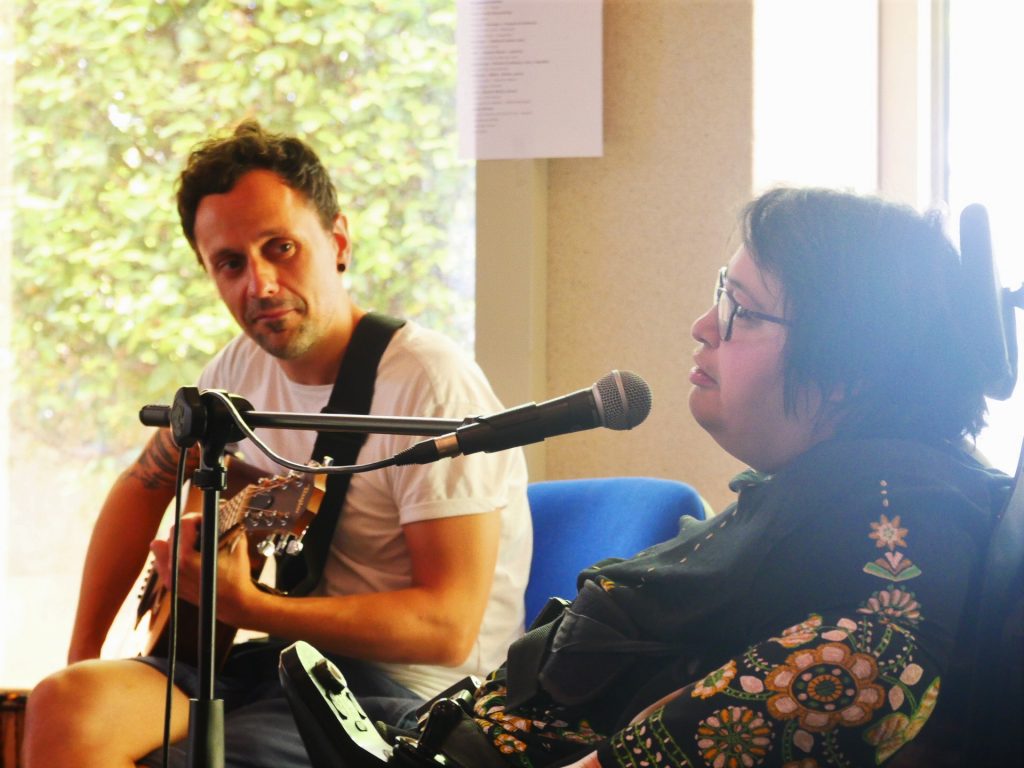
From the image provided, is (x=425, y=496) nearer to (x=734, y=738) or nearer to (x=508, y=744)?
(x=508, y=744)

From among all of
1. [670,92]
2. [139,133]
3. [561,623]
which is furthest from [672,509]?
[139,133]

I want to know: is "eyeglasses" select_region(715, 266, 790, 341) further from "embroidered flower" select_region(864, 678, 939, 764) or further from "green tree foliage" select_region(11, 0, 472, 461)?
"green tree foliage" select_region(11, 0, 472, 461)

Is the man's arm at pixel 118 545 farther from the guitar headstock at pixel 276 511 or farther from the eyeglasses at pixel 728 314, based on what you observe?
the eyeglasses at pixel 728 314

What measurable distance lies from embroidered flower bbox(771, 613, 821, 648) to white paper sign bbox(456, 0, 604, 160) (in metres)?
1.35

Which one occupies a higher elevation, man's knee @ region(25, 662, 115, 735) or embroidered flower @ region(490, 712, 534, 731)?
embroidered flower @ region(490, 712, 534, 731)

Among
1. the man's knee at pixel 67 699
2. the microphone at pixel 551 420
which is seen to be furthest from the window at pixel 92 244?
the microphone at pixel 551 420

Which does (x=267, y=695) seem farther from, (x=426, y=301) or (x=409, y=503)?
(x=426, y=301)

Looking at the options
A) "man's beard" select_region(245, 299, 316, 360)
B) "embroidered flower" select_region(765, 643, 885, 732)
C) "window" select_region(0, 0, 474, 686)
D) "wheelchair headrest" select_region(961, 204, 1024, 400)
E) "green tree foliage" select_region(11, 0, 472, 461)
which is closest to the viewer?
"embroidered flower" select_region(765, 643, 885, 732)

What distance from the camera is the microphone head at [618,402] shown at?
1059mm

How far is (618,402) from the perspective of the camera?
106 cm

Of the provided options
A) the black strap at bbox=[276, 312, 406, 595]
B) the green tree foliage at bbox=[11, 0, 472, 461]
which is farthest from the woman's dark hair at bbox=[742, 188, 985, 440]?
the green tree foliage at bbox=[11, 0, 472, 461]

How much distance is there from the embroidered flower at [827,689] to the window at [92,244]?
2.17 meters

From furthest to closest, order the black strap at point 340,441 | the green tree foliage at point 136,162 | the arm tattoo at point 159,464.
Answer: the green tree foliage at point 136,162
the arm tattoo at point 159,464
the black strap at point 340,441

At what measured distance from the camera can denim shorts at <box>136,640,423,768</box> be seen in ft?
5.09
